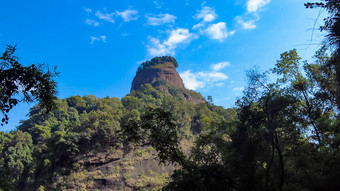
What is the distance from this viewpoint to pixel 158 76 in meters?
79.5

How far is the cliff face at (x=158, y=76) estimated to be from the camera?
261 feet

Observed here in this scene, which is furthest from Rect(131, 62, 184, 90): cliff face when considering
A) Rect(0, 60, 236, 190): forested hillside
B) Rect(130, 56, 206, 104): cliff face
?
Rect(0, 60, 236, 190): forested hillside

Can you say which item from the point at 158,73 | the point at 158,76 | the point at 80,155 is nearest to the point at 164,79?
the point at 158,76

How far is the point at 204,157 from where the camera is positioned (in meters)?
9.41

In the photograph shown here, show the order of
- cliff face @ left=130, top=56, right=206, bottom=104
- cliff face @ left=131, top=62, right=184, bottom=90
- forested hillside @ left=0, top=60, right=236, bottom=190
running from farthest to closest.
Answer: cliff face @ left=131, top=62, right=184, bottom=90 → cliff face @ left=130, top=56, right=206, bottom=104 → forested hillside @ left=0, top=60, right=236, bottom=190

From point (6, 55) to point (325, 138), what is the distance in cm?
1004

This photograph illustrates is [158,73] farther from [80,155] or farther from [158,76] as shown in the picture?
[80,155]

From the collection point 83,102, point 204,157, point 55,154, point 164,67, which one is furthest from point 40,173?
→ point 164,67

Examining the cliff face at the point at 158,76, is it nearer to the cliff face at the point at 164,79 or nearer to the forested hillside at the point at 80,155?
the cliff face at the point at 164,79

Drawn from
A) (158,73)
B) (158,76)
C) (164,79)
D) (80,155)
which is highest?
(158,73)

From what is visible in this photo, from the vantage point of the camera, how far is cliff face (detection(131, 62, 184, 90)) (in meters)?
79.7

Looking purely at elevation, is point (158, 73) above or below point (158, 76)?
above

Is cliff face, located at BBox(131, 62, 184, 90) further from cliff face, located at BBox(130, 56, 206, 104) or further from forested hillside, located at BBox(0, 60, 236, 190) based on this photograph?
forested hillside, located at BBox(0, 60, 236, 190)

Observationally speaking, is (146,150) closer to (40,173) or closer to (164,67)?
(40,173)
